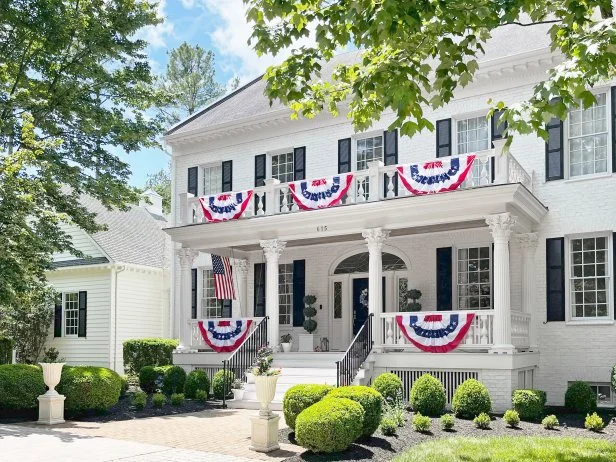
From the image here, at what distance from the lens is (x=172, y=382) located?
2011 cm

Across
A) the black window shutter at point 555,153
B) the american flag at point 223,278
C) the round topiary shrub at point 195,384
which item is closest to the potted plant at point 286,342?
the american flag at point 223,278

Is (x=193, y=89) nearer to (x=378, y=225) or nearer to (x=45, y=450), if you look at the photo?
(x=378, y=225)

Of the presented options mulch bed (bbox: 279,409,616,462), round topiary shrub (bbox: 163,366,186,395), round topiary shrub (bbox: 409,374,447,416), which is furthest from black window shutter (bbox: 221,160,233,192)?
mulch bed (bbox: 279,409,616,462)

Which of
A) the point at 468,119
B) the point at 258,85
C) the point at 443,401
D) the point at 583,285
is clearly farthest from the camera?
the point at 258,85

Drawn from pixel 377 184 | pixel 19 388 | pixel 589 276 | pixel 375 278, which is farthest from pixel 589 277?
pixel 19 388

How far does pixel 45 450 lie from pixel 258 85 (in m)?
18.4

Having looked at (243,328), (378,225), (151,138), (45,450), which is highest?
(151,138)

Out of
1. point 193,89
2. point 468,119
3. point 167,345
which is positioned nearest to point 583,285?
point 468,119

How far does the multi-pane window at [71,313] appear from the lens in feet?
95.2

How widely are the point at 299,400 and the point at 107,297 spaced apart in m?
Answer: 17.1

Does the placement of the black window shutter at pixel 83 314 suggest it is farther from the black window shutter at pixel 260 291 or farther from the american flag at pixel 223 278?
the american flag at pixel 223 278

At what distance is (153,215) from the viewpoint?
37.2 meters

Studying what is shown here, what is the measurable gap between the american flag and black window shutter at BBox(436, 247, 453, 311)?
238 inches

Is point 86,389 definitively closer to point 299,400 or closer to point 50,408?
point 50,408
